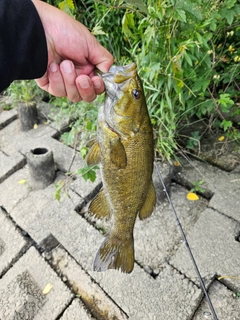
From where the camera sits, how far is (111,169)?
156 centimetres

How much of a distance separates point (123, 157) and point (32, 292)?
165 centimetres

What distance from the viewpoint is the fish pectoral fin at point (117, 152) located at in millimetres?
1507

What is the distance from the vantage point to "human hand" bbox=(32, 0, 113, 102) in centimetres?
168

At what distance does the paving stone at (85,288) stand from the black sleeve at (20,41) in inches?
65.4

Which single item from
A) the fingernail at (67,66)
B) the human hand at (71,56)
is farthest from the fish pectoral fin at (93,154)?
the fingernail at (67,66)

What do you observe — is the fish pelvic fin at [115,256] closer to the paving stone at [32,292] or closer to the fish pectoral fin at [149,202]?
the fish pectoral fin at [149,202]

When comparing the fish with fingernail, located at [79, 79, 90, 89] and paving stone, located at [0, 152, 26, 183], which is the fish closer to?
fingernail, located at [79, 79, 90, 89]

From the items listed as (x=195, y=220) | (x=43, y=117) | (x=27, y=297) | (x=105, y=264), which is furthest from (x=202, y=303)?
(x=43, y=117)

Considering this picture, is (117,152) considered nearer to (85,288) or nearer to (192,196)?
(85,288)

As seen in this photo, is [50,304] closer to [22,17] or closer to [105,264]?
[105,264]

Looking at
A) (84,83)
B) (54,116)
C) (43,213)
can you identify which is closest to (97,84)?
(84,83)

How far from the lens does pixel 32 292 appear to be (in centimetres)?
242

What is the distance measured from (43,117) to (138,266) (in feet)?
10.0

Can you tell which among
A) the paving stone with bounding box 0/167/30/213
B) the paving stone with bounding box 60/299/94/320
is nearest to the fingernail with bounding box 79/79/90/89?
the paving stone with bounding box 60/299/94/320
